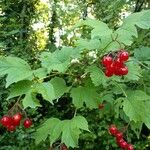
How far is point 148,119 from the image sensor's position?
254 cm

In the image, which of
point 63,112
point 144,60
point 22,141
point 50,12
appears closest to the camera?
point 144,60

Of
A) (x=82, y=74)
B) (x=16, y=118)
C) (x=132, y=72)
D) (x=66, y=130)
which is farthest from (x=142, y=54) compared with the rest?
(x=16, y=118)

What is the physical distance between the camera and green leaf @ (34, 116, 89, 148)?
254 cm

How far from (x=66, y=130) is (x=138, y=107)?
1.55ft

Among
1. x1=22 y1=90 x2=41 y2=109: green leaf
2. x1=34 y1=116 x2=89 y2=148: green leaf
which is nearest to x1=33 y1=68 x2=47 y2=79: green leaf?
x1=22 y1=90 x2=41 y2=109: green leaf

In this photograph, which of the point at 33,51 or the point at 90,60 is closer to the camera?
the point at 90,60

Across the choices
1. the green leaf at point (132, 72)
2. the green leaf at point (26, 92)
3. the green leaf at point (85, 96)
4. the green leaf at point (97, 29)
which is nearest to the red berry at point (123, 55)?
the green leaf at point (97, 29)

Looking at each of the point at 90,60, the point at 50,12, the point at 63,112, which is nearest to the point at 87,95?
the point at 90,60

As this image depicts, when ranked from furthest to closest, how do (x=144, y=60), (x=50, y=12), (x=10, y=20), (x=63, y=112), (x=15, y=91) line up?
(x=50, y=12), (x=10, y=20), (x=63, y=112), (x=144, y=60), (x=15, y=91)

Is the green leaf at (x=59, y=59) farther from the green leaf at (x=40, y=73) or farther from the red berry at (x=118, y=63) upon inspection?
the red berry at (x=118, y=63)

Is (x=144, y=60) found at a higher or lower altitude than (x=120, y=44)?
lower

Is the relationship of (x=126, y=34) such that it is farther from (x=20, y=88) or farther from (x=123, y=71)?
(x=20, y=88)

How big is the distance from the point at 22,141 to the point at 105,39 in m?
4.31

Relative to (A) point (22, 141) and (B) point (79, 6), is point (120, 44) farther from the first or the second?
(B) point (79, 6)
